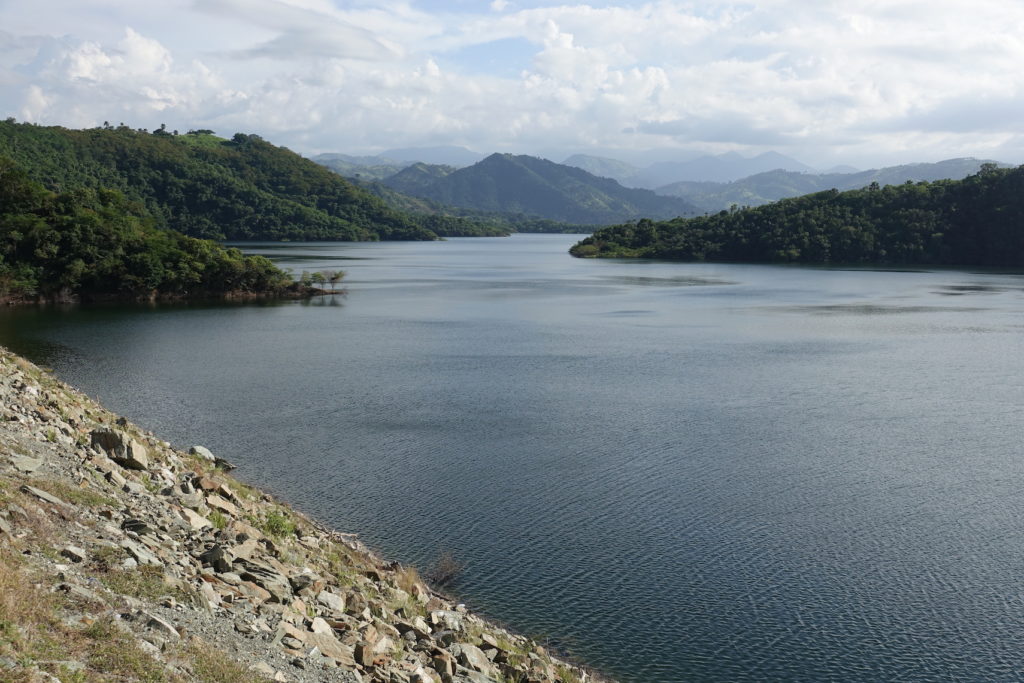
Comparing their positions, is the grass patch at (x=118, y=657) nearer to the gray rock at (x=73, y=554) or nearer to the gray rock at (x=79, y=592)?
the gray rock at (x=79, y=592)

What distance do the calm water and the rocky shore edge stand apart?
2467 millimetres

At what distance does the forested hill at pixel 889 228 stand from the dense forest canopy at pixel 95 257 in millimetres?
91590

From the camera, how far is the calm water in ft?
52.3

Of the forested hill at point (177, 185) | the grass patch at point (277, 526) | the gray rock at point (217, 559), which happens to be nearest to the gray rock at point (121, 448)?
the grass patch at point (277, 526)

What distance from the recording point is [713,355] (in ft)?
151

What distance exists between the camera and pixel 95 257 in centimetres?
6731

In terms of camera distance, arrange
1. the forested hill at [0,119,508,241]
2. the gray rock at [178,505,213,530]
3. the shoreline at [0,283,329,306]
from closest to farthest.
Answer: the gray rock at [178,505,213,530], the shoreline at [0,283,329,306], the forested hill at [0,119,508,241]

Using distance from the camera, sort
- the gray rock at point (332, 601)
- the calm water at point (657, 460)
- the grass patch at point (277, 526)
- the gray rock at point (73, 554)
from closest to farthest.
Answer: the gray rock at point (73, 554) < the gray rock at point (332, 601) < the calm water at point (657, 460) < the grass patch at point (277, 526)

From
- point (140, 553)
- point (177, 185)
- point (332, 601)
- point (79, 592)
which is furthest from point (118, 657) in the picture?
point (177, 185)

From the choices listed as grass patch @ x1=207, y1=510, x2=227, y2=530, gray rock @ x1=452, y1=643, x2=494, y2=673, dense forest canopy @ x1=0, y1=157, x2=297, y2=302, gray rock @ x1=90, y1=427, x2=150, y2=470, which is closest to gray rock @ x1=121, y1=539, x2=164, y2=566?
grass patch @ x1=207, y1=510, x2=227, y2=530

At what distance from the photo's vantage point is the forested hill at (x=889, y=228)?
12788 cm

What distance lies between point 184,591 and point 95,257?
64.7 meters

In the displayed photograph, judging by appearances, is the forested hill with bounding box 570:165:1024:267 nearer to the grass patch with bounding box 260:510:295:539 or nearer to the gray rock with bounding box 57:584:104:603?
the grass patch with bounding box 260:510:295:539

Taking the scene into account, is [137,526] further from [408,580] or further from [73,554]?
[408,580]
